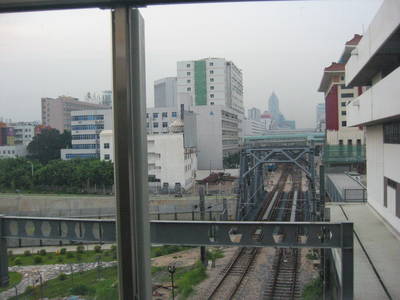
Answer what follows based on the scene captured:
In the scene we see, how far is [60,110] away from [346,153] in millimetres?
1330

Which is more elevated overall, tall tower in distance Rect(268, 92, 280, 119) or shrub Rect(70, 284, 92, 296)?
tall tower in distance Rect(268, 92, 280, 119)

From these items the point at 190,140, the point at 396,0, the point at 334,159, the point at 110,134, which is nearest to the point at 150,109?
the point at 110,134

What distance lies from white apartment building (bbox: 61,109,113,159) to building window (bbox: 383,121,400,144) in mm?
2341

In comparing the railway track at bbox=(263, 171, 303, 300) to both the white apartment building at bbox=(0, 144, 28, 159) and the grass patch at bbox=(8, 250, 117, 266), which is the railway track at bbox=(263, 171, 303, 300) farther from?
the white apartment building at bbox=(0, 144, 28, 159)

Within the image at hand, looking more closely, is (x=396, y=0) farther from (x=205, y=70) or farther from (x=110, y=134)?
(x=110, y=134)

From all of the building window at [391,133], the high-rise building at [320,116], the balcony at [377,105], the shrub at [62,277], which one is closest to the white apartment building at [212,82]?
the high-rise building at [320,116]

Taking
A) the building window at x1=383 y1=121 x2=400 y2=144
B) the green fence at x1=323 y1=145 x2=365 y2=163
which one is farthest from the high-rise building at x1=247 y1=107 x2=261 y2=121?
the building window at x1=383 y1=121 x2=400 y2=144

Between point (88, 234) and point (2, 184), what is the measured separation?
0.36 meters

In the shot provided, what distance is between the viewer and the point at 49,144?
1.21 m

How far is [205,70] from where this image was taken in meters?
1.41

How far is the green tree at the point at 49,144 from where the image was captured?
3.96ft

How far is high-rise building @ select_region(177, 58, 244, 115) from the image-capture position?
1.37 m

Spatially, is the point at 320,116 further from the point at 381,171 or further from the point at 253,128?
the point at 381,171

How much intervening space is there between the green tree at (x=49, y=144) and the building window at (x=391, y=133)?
241cm
